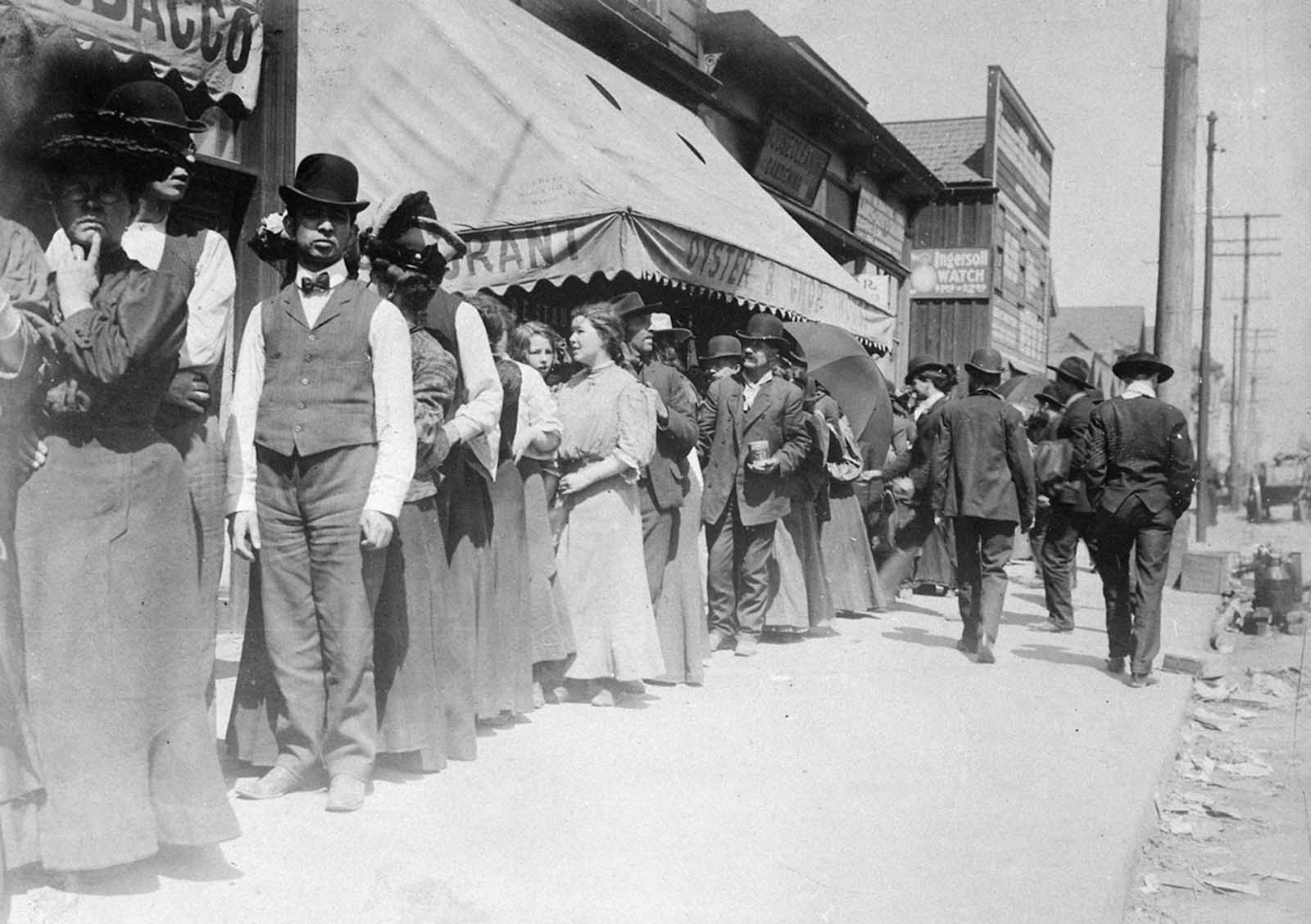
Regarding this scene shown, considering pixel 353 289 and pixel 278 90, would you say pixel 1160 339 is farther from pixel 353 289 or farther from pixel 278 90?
pixel 353 289

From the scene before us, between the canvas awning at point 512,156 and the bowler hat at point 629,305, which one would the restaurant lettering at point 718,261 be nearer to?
the canvas awning at point 512,156

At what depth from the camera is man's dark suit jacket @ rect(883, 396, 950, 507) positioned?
8219 millimetres

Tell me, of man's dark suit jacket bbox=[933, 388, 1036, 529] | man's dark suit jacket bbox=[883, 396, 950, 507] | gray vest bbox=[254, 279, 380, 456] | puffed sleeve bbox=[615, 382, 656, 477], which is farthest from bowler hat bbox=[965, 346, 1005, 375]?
gray vest bbox=[254, 279, 380, 456]

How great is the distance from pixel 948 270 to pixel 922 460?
17.7 m

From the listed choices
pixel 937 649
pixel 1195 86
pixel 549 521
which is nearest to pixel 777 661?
pixel 937 649

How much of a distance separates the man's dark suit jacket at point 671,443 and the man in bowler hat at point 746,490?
0.97m

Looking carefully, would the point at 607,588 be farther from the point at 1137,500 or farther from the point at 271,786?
the point at 1137,500

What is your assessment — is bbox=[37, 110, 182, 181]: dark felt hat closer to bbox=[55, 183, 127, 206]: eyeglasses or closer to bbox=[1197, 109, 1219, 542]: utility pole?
bbox=[55, 183, 127, 206]: eyeglasses

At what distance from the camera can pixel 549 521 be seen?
588 cm

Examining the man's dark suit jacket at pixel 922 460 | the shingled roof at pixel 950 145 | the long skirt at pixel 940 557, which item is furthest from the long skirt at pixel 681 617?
the shingled roof at pixel 950 145

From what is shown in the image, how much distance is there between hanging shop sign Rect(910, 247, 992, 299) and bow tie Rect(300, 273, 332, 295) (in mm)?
22331

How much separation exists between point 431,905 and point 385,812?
0.76 m

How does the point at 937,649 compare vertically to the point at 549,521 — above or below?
below

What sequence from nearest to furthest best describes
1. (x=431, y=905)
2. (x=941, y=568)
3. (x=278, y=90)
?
(x=431, y=905) → (x=278, y=90) → (x=941, y=568)
